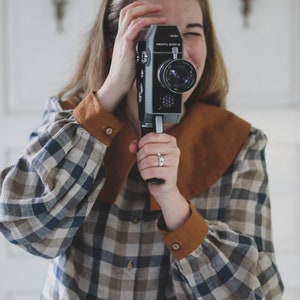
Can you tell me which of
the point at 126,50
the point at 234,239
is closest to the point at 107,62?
the point at 126,50

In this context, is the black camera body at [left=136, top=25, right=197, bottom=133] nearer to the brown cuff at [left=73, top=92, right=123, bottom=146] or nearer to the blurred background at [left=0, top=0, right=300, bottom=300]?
the brown cuff at [left=73, top=92, right=123, bottom=146]

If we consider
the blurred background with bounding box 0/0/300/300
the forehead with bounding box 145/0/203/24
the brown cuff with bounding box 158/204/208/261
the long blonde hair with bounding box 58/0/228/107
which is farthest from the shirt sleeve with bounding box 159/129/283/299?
the blurred background with bounding box 0/0/300/300

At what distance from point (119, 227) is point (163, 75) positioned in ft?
0.91

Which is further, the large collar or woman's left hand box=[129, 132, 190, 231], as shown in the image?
the large collar

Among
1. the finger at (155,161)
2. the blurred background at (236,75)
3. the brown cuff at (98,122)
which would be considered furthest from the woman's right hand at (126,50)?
the blurred background at (236,75)

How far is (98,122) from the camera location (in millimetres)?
796

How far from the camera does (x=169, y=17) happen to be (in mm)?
819

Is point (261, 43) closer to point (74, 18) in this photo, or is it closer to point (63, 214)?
point (74, 18)

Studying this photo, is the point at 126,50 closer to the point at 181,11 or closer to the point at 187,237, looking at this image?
the point at 181,11

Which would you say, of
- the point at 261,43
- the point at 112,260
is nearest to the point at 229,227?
the point at 112,260

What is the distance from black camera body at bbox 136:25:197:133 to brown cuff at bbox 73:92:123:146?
63mm

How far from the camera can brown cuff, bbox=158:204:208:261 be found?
0.76m

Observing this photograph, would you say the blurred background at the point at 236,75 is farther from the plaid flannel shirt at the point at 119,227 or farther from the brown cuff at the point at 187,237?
the brown cuff at the point at 187,237

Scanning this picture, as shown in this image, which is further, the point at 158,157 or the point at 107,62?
the point at 107,62
